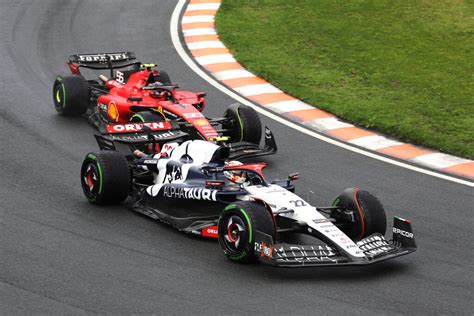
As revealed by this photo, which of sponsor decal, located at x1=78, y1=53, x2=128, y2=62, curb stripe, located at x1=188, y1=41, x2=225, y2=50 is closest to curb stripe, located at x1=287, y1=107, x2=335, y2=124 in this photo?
sponsor decal, located at x1=78, y1=53, x2=128, y2=62

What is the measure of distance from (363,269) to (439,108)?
25.1 feet

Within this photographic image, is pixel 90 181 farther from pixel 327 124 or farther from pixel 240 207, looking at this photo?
pixel 327 124

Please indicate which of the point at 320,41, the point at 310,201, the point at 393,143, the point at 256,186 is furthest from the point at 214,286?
the point at 320,41

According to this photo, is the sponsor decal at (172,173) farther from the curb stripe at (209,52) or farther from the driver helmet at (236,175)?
the curb stripe at (209,52)

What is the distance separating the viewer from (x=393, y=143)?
57.1 feet

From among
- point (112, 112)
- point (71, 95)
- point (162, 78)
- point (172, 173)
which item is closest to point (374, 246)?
point (172, 173)

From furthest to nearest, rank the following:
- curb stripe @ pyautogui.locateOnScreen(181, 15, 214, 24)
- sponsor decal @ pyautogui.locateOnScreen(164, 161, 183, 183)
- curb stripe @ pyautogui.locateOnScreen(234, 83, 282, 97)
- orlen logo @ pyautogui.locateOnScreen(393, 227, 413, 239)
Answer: curb stripe @ pyautogui.locateOnScreen(181, 15, 214, 24), curb stripe @ pyautogui.locateOnScreen(234, 83, 282, 97), sponsor decal @ pyautogui.locateOnScreen(164, 161, 183, 183), orlen logo @ pyautogui.locateOnScreen(393, 227, 413, 239)

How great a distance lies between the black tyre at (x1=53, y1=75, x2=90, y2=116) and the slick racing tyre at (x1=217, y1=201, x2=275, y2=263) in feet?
22.3

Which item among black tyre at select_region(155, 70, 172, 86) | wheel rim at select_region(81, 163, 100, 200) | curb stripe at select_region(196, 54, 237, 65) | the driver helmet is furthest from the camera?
curb stripe at select_region(196, 54, 237, 65)

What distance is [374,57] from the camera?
22.1 metres

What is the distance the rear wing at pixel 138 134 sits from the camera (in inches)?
583

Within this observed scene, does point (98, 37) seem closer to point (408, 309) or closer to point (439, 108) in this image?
point (439, 108)

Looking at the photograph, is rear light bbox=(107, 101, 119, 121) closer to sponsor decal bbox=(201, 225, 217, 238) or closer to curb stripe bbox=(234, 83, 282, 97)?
curb stripe bbox=(234, 83, 282, 97)

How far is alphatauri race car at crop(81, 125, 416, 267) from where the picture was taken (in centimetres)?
1172
